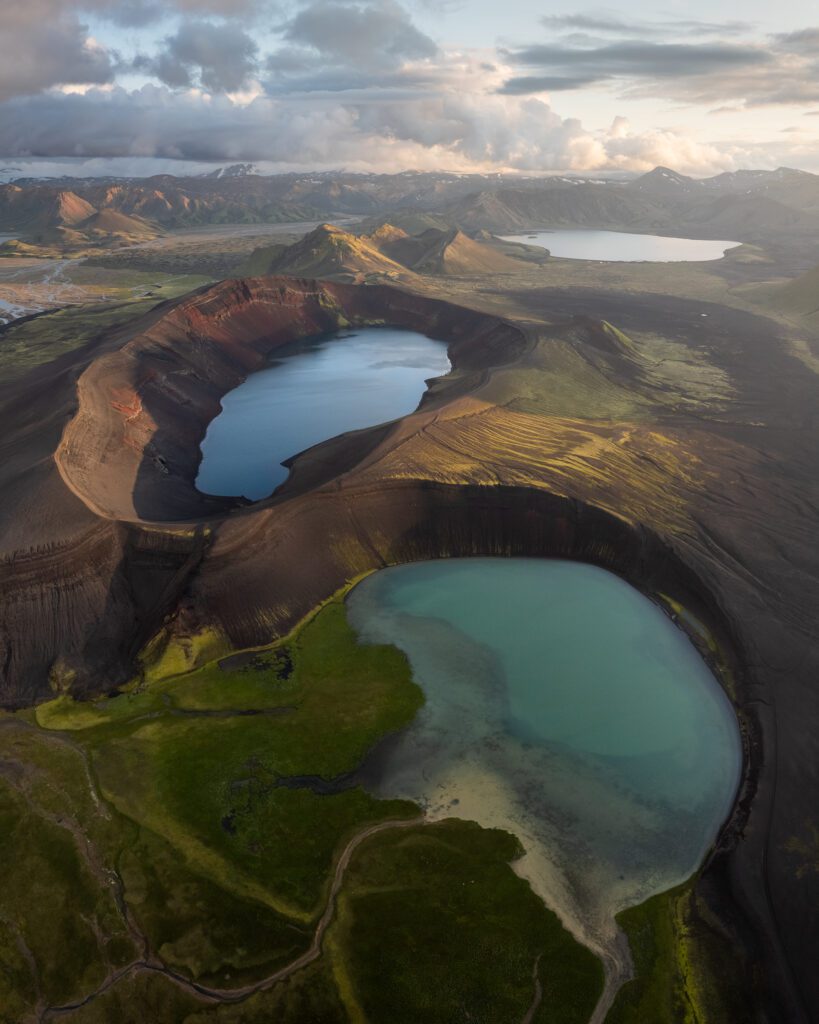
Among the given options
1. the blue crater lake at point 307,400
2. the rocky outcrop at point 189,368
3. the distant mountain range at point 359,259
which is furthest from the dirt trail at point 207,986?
the distant mountain range at point 359,259

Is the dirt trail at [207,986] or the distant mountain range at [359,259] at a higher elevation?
the distant mountain range at [359,259]

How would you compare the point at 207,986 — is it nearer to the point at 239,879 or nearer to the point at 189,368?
the point at 239,879

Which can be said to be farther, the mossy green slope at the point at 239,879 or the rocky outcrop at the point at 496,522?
the rocky outcrop at the point at 496,522

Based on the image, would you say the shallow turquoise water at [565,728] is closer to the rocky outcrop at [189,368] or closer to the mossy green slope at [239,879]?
the mossy green slope at [239,879]

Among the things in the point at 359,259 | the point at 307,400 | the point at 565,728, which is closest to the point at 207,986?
the point at 565,728

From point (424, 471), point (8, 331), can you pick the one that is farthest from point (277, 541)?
point (8, 331)

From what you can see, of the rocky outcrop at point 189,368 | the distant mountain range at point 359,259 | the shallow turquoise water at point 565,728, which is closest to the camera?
the shallow turquoise water at point 565,728

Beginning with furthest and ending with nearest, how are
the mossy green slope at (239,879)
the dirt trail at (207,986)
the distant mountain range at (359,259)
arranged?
the distant mountain range at (359,259), the mossy green slope at (239,879), the dirt trail at (207,986)

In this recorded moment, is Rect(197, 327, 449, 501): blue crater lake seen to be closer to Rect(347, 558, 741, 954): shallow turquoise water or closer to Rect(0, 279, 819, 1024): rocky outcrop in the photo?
Rect(0, 279, 819, 1024): rocky outcrop
